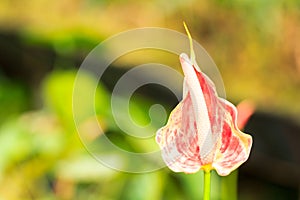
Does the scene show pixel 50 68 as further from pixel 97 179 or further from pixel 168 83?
pixel 97 179

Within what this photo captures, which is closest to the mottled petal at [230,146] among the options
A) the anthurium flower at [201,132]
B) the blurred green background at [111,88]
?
the anthurium flower at [201,132]

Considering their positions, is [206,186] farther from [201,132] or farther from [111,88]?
[111,88]

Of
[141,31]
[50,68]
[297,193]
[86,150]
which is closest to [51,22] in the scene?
[141,31]

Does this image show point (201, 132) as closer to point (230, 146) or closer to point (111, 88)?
point (230, 146)

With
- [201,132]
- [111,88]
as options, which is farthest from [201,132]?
[111,88]

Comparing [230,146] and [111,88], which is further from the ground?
[230,146]

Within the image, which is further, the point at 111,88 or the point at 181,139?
the point at 111,88

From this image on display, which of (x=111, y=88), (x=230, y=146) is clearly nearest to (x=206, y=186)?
(x=230, y=146)
